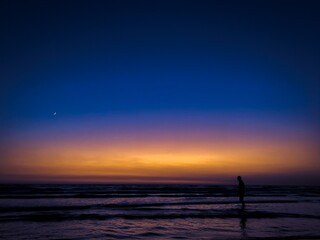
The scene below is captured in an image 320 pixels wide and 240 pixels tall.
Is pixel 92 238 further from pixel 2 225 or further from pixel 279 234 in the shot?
pixel 279 234

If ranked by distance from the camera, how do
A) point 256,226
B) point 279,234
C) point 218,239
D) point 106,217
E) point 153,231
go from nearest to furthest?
point 218,239 < point 279,234 < point 153,231 < point 256,226 < point 106,217

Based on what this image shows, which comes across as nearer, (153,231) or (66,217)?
(153,231)

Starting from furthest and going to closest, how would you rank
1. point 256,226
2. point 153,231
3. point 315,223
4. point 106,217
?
point 106,217 → point 315,223 → point 256,226 → point 153,231

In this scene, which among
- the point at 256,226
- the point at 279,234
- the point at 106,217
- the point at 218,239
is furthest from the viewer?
the point at 106,217

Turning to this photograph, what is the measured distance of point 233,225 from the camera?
1648 centimetres

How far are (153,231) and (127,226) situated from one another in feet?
6.89

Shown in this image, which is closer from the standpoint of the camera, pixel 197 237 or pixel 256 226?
pixel 197 237

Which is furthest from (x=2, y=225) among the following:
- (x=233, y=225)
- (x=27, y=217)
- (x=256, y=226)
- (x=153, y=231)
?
(x=256, y=226)

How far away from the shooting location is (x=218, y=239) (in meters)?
12.8

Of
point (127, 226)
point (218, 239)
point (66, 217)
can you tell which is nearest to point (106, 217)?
point (66, 217)

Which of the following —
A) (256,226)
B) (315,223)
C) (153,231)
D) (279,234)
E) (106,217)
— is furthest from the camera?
(106,217)

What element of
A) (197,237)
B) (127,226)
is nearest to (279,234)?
(197,237)

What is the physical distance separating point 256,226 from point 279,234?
211 centimetres

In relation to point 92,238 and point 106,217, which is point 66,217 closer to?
point 106,217
